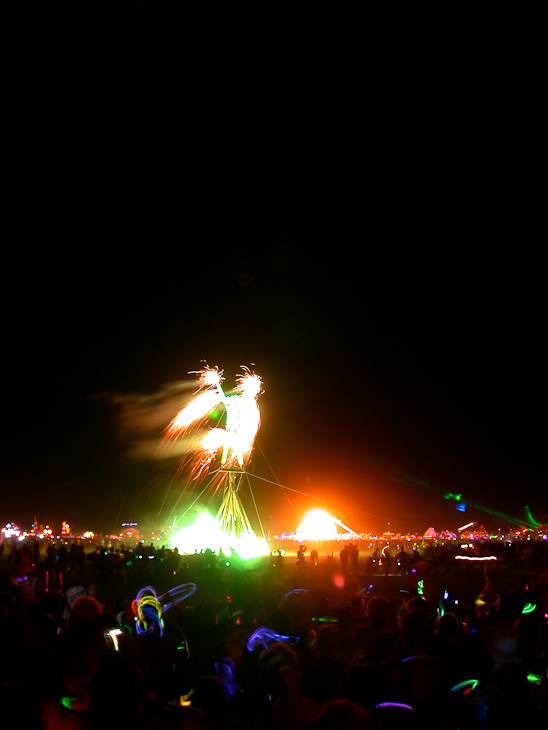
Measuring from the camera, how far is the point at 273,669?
147 inches

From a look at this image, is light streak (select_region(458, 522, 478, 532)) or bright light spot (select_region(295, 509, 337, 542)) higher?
bright light spot (select_region(295, 509, 337, 542))

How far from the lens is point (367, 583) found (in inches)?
744

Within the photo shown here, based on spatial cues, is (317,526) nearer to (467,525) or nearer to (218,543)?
(218,543)

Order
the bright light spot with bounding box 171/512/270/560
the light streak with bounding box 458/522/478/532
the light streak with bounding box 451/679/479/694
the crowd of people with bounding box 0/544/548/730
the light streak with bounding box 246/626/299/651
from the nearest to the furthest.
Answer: the crowd of people with bounding box 0/544/548/730 → the light streak with bounding box 451/679/479/694 → the light streak with bounding box 246/626/299/651 → the bright light spot with bounding box 171/512/270/560 → the light streak with bounding box 458/522/478/532

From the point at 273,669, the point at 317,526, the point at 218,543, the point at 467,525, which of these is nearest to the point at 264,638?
the point at 273,669

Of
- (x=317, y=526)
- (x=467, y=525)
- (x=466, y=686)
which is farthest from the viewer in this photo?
(x=467, y=525)

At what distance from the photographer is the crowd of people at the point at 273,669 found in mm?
2840

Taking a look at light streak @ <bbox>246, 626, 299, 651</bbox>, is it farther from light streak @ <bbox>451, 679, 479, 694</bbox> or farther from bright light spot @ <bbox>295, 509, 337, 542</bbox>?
bright light spot @ <bbox>295, 509, 337, 542</bbox>

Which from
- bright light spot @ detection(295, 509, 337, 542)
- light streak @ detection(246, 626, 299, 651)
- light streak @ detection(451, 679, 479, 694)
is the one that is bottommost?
bright light spot @ detection(295, 509, 337, 542)

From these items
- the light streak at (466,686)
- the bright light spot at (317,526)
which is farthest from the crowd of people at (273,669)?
the bright light spot at (317,526)

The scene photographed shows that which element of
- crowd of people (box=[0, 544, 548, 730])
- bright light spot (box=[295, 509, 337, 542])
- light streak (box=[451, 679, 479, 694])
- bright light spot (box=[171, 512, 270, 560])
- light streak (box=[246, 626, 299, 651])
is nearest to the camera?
crowd of people (box=[0, 544, 548, 730])

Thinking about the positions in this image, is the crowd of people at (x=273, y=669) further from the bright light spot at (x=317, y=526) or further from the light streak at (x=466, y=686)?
the bright light spot at (x=317, y=526)

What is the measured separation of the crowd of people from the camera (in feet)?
9.32

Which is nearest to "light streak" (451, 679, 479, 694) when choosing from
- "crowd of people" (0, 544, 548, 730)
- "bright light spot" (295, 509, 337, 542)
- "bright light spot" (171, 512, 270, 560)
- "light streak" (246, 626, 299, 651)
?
"crowd of people" (0, 544, 548, 730)
